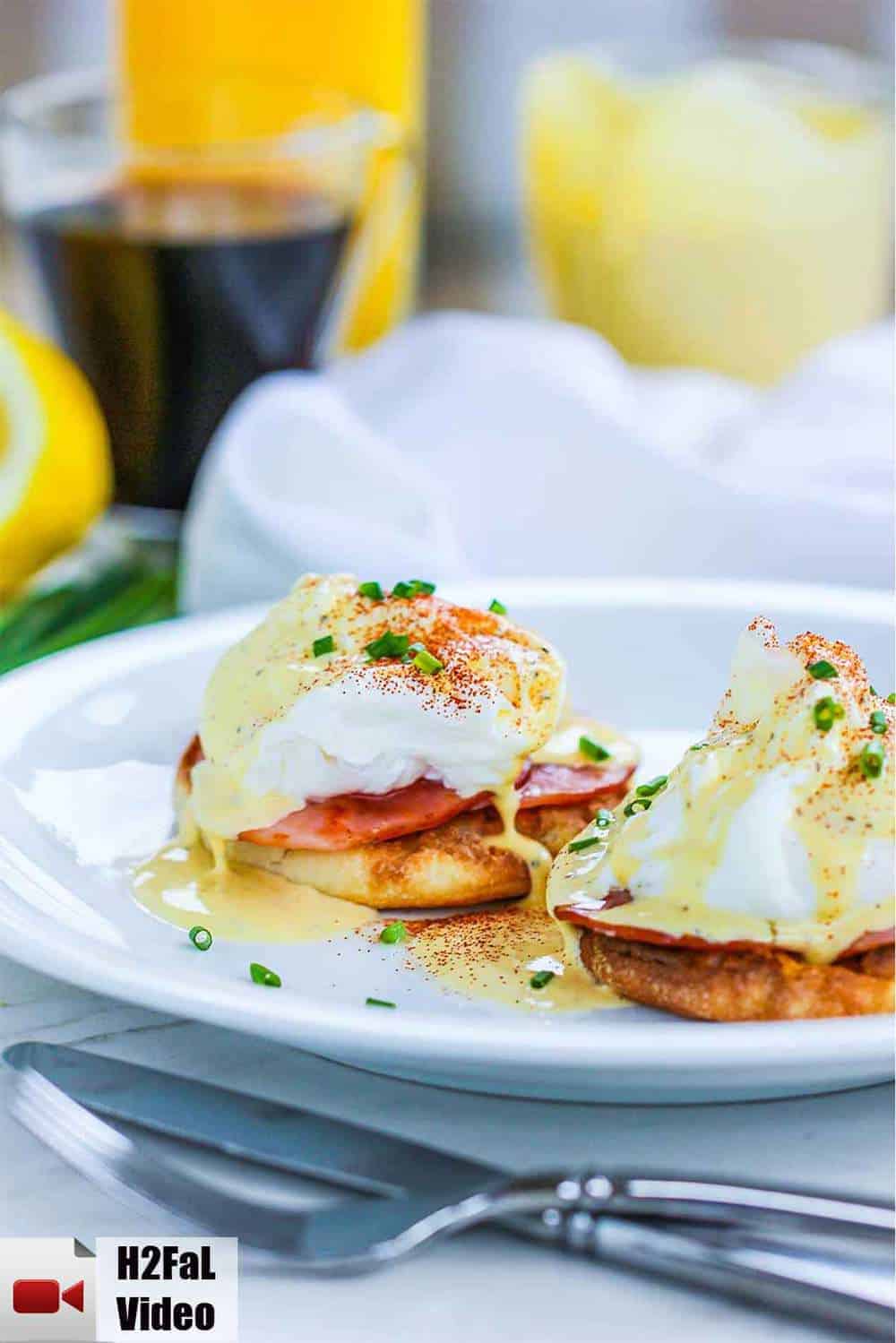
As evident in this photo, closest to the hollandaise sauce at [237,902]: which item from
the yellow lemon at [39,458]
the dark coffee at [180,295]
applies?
the yellow lemon at [39,458]

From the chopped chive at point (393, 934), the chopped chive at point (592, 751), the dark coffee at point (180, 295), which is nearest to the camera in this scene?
the chopped chive at point (393, 934)

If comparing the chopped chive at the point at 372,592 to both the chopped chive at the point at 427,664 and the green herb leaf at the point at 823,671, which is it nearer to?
the chopped chive at the point at 427,664

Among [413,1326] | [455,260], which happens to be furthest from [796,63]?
[413,1326]

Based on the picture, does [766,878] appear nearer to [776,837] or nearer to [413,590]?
[776,837]

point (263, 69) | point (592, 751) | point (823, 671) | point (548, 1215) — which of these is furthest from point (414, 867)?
point (263, 69)

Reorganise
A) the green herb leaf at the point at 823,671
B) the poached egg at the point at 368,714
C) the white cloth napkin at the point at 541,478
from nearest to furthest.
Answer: the green herb leaf at the point at 823,671 → the poached egg at the point at 368,714 → the white cloth napkin at the point at 541,478

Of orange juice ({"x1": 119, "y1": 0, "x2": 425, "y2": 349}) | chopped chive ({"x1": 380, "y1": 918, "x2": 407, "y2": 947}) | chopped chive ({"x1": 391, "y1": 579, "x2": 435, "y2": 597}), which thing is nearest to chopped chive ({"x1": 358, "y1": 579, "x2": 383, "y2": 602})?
chopped chive ({"x1": 391, "y1": 579, "x2": 435, "y2": 597})
